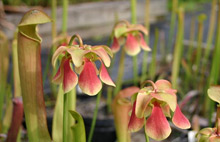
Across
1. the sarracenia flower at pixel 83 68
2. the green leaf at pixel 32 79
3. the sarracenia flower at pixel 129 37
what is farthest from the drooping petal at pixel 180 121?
the sarracenia flower at pixel 129 37

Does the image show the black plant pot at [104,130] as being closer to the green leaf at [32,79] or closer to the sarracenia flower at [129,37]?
the sarracenia flower at [129,37]

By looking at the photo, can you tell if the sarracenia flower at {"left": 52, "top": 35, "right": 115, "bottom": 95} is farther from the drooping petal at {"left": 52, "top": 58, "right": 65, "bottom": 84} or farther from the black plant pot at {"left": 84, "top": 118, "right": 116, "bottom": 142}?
the black plant pot at {"left": 84, "top": 118, "right": 116, "bottom": 142}

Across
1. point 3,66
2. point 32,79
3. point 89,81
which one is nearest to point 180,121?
point 89,81

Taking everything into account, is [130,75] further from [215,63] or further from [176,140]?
[176,140]

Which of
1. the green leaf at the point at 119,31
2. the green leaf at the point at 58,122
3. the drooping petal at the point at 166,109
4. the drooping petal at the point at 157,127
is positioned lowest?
the green leaf at the point at 58,122

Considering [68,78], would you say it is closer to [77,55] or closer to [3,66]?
[77,55]

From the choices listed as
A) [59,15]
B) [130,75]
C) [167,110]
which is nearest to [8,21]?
[59,15]

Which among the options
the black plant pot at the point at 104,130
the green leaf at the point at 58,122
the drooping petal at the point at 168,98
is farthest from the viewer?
the black plant pot at the point at 104,130
